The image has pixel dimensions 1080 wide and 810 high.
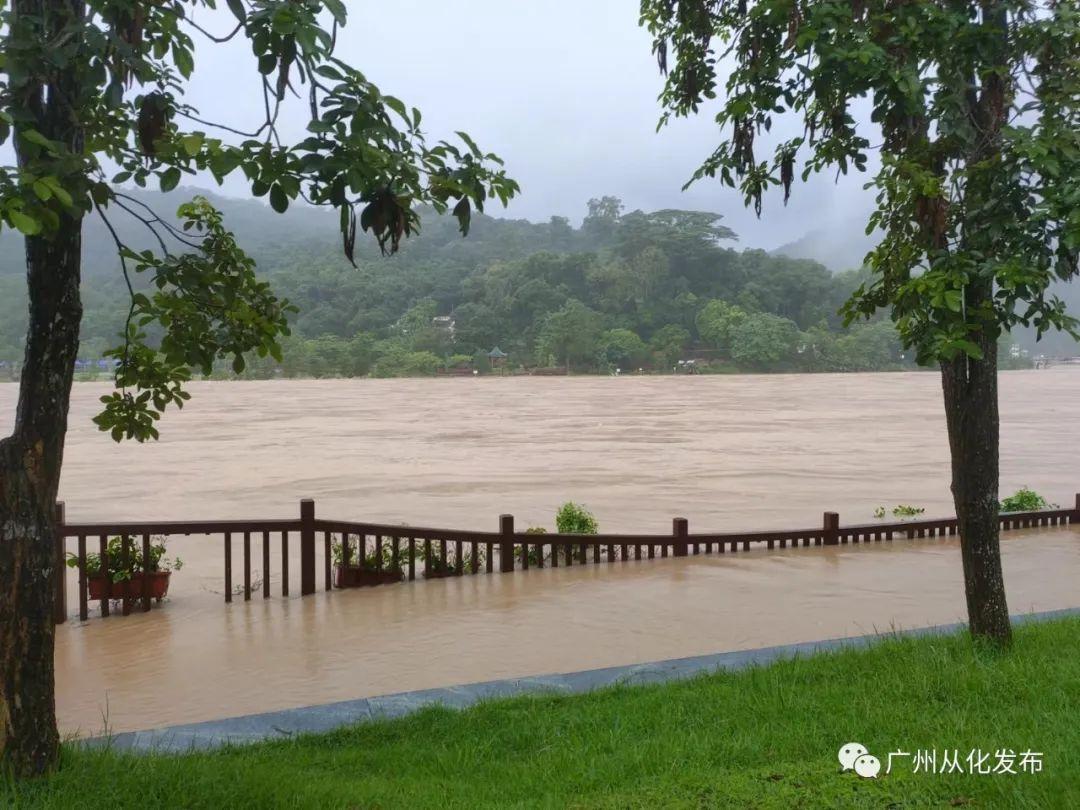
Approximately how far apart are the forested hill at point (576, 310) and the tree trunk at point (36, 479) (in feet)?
252

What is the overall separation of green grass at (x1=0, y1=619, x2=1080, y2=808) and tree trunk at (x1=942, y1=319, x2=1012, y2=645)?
0.81 feet

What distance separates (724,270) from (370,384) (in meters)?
32.9

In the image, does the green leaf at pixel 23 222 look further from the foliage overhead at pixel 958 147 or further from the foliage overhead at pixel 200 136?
the foliage overhead at pixel 958 147

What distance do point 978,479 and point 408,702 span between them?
3.09m

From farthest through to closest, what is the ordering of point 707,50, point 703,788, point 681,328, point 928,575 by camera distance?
point 681,328
point 928,575
point 707,50
point 703,788

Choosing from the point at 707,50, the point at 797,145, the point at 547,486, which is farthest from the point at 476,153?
the point at 547,486

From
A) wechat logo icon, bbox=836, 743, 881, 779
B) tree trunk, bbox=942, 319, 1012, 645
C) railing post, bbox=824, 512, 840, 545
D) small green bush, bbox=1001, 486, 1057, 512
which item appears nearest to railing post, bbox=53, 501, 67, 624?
wechat logo icon, bbox=836, 743, 881, 779

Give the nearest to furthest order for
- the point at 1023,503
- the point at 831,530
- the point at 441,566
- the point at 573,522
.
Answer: the point at 441,566 < the point at 573,522 < the point at 831,530 < the point at 1023,503

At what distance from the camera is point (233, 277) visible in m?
4.43

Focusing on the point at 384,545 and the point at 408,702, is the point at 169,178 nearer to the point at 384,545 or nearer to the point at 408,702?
the point at 408,702

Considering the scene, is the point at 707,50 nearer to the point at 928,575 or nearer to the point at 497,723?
the point at 497,723

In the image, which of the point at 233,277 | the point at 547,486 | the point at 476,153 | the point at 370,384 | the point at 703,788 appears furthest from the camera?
the point at 370,384

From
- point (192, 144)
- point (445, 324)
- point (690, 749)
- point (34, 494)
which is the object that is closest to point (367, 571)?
point (690, 749)

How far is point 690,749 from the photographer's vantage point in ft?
13.5
